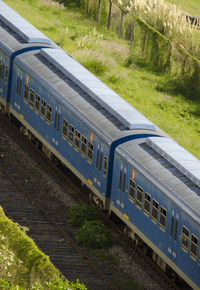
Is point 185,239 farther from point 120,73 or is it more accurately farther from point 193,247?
point 120,73

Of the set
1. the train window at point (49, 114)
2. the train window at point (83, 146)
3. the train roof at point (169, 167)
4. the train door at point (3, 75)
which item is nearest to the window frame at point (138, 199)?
the train roof at point (169, 167)

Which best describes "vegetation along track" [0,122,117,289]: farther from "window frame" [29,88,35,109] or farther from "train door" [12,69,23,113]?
"train door" [12,69,23,113]

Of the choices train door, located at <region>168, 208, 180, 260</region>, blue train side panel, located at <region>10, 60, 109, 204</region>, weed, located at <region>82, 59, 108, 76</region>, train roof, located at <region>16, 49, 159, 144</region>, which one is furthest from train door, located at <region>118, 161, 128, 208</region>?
weed, located at <region>82, 59, 108, 76</region>

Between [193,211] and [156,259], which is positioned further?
[156,259]

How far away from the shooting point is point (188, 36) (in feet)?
127

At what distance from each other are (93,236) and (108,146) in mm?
2919

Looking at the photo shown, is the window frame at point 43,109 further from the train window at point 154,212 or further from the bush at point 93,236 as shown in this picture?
the train window at point 154,212

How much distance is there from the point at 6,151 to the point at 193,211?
12203 mm

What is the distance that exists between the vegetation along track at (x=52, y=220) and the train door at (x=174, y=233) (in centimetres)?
138

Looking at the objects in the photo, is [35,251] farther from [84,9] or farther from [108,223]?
[84,9]

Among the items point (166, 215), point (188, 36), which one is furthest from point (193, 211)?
point (188, 36)

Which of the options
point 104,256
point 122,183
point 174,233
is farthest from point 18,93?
point 174,233

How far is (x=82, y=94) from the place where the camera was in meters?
26.2

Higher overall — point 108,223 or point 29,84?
point 29,84
